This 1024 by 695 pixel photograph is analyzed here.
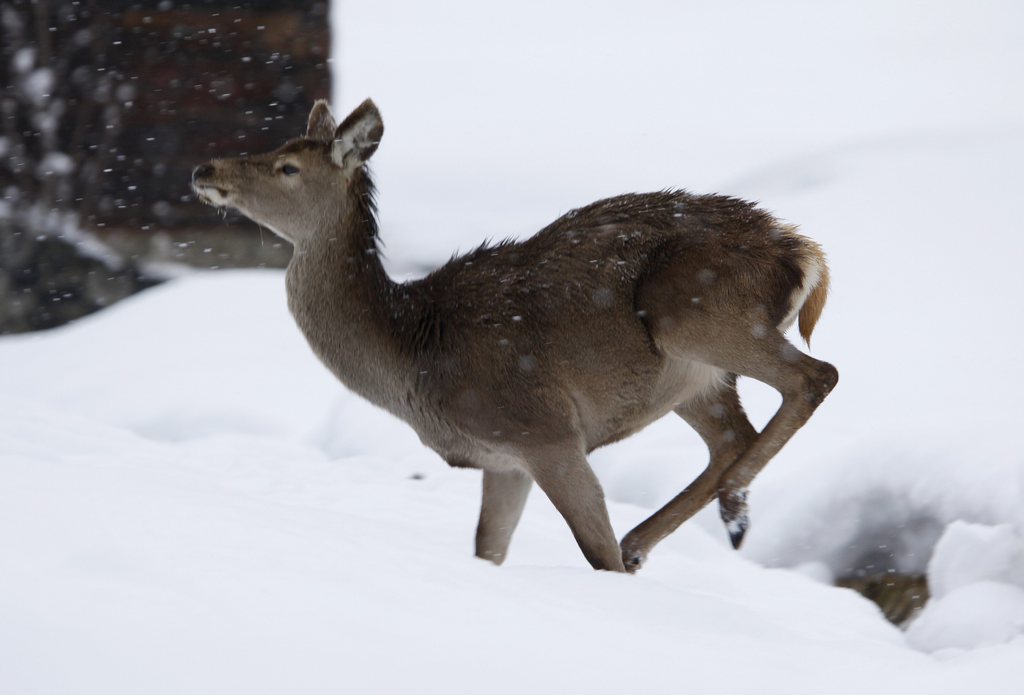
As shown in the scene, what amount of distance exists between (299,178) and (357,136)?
0.23 m

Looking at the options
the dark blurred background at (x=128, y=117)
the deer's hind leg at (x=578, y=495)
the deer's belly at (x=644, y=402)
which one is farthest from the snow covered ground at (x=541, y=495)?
the dark blurred background at (x=128, y=117)

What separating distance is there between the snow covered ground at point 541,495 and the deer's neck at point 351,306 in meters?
0.45

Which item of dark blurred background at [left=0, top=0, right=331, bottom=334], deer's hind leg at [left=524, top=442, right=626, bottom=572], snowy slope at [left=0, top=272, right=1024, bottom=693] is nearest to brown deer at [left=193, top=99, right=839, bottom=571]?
deer's hind leg at [left=524, top=442, right=626, bottom=572]

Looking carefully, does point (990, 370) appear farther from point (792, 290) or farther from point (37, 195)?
point (37, 195)

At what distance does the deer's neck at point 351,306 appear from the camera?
4.09 meters

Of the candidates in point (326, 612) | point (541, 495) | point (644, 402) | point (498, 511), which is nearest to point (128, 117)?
point (541, 495)

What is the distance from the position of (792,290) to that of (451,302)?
101 cm

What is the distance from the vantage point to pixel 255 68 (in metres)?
9.77

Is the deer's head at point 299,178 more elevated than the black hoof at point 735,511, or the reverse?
the deer's head at point 299,178

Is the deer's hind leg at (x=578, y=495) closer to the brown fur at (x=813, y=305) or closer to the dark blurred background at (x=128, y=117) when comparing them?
the brown fur at (x=813, y=305)

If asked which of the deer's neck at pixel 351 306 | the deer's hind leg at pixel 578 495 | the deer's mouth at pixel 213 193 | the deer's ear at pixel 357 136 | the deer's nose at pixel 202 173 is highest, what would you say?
the deer's ear at pixel 357 136

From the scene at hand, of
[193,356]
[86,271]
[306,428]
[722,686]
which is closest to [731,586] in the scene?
[722,686]

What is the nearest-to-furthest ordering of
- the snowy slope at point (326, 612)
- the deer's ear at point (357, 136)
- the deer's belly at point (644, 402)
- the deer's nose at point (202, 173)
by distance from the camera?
the snowy slope at point (326, 612) → the deer's belly at point (644, 402) → the deer's nose at point (202, 173) → the deer's ear at point (357, 136)

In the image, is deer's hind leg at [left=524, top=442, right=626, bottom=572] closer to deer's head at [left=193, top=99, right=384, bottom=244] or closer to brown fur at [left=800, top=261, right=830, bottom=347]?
brown fur at [left=800, top=261, right=830, bottom=347]
